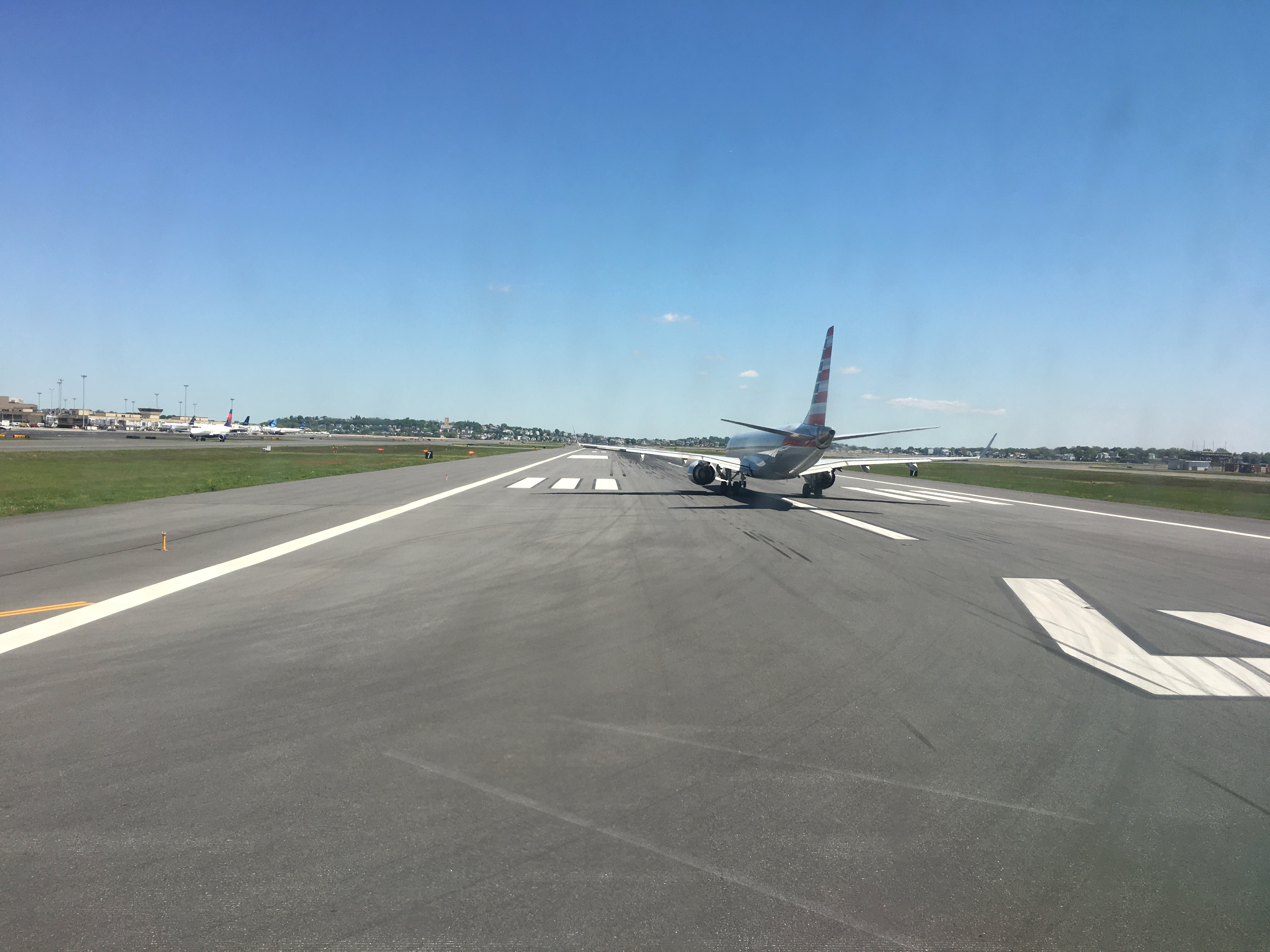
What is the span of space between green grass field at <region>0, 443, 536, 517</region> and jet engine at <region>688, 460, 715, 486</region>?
1812cm

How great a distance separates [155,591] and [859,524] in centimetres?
1620

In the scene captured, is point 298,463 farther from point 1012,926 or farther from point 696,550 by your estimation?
point 1012,926

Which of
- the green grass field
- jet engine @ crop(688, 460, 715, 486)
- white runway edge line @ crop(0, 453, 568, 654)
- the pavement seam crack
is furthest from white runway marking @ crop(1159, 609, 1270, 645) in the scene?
the green grass field

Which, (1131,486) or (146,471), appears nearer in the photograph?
(146,471)

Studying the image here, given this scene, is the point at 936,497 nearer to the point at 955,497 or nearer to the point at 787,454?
the point at 955,497

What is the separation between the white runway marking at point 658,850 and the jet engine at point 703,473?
861 inches

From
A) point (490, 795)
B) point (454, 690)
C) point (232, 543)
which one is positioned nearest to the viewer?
point (490, 795)

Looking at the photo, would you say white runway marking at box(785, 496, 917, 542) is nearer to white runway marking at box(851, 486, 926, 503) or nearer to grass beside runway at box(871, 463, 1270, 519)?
white runway marking at box(851, 486, 926, 503)

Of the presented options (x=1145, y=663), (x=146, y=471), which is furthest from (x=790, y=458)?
(x=146, y=471)

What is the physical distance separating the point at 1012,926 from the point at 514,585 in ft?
25.7

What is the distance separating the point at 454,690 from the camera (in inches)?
226

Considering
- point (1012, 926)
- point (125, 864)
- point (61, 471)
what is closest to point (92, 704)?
point (125, 864)

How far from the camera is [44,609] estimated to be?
8305mm

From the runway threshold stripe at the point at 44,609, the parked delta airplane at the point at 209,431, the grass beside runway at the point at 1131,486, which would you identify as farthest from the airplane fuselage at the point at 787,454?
the parked delta airplane at the point at 209,431
